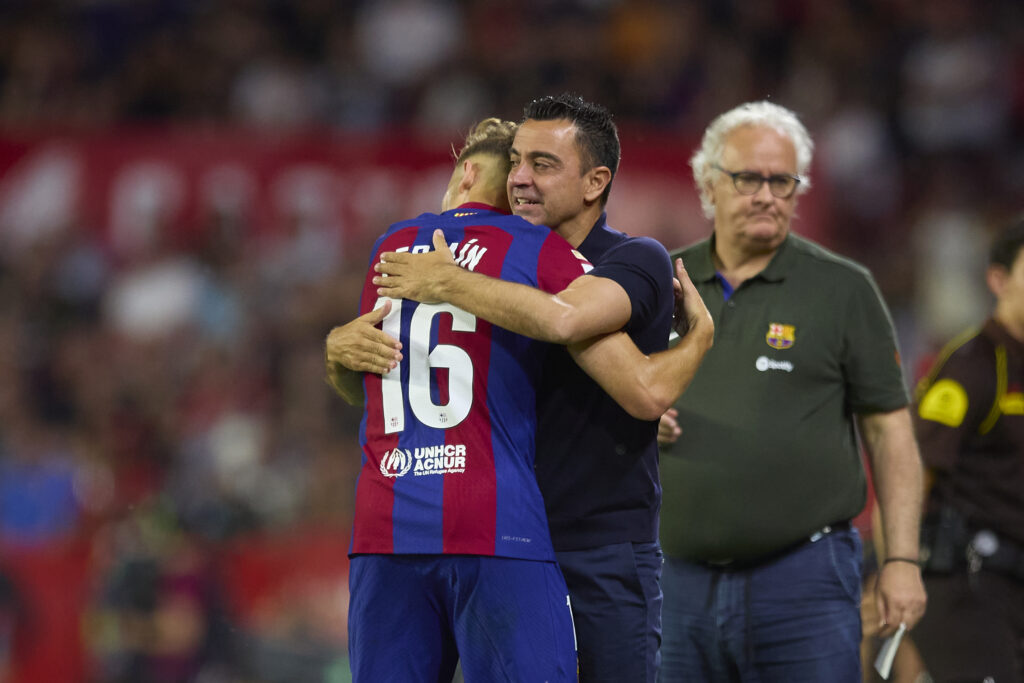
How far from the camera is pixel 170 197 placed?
34.3 feet

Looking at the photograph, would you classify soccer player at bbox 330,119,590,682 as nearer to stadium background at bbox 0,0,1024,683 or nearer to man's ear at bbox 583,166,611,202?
man's ear at bbox 583,166,611,202

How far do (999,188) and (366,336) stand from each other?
894 cm

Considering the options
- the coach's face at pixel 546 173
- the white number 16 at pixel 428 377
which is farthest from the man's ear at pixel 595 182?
the white number 16 at pixel 428 377

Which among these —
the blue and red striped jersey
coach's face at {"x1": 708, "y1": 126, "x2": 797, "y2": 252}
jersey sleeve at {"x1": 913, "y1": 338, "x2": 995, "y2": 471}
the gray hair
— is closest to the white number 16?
the blue and red striped jersey

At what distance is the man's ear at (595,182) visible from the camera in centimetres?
394

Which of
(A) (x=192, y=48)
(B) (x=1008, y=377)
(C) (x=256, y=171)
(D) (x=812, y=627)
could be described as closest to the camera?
(D) (x=812, y=627)

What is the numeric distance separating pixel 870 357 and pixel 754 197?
26.8 inches

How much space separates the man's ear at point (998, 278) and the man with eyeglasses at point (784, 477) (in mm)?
927

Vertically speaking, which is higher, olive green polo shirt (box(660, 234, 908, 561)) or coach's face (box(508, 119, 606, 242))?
coach's face (box(508, 119, 606, 242))

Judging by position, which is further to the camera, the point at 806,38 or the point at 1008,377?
the point at 806,38

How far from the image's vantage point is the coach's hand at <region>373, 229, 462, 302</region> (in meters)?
3.58

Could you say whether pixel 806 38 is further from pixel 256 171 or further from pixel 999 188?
pixel 256 171

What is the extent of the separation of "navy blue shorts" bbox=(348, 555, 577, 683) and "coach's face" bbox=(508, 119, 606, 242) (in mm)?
1040

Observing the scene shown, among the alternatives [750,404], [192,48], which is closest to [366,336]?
[750,404]
